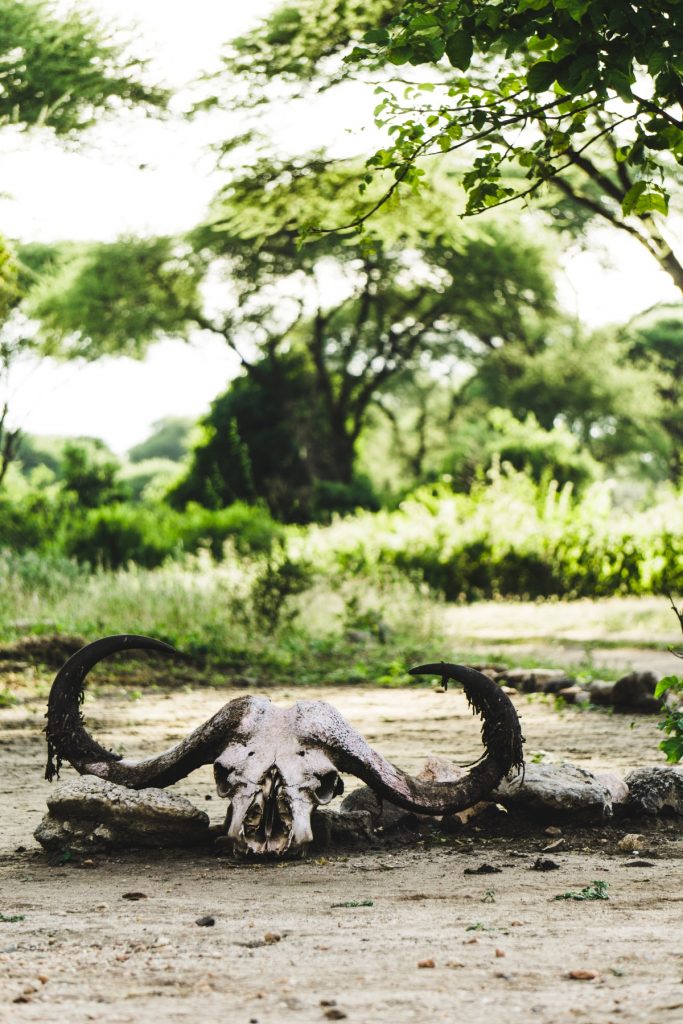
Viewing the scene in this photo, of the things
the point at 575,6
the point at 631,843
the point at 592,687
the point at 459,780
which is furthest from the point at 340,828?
the point at 592,687

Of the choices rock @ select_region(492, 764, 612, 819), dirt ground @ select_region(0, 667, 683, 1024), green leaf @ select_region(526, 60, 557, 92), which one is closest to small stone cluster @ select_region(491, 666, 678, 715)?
rock @ select_region(492, 764, 612, 819)

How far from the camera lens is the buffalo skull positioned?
15.0 feet

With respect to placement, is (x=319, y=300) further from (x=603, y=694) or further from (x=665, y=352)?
(x=603, y=694)

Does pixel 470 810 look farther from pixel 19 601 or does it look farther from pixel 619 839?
pixel 19 601

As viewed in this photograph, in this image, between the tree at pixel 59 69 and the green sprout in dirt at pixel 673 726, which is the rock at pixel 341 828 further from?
the tree at pixel 59 69

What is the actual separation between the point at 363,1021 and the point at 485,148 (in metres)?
4.08

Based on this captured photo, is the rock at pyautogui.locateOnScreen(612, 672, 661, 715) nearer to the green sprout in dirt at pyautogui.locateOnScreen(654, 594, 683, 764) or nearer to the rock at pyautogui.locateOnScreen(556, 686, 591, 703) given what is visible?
the rock at pyautogui.locateOnScreen(556, 686, 591, 703)

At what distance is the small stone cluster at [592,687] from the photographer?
30.4 ft

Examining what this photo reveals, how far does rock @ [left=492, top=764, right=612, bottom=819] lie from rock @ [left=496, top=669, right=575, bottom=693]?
4963 millimetres

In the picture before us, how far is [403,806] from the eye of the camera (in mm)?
4859

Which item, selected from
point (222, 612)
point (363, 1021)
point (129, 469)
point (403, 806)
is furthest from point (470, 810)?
point (129, 469)

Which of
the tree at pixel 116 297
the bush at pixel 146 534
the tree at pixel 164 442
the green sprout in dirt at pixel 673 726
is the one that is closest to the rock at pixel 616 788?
the green sprout in dirt at pixel 673 726

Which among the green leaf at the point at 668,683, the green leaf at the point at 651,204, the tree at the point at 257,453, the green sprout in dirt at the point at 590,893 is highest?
the tree at the point at 257,453

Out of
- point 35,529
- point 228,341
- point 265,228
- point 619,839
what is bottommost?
point 619,839
